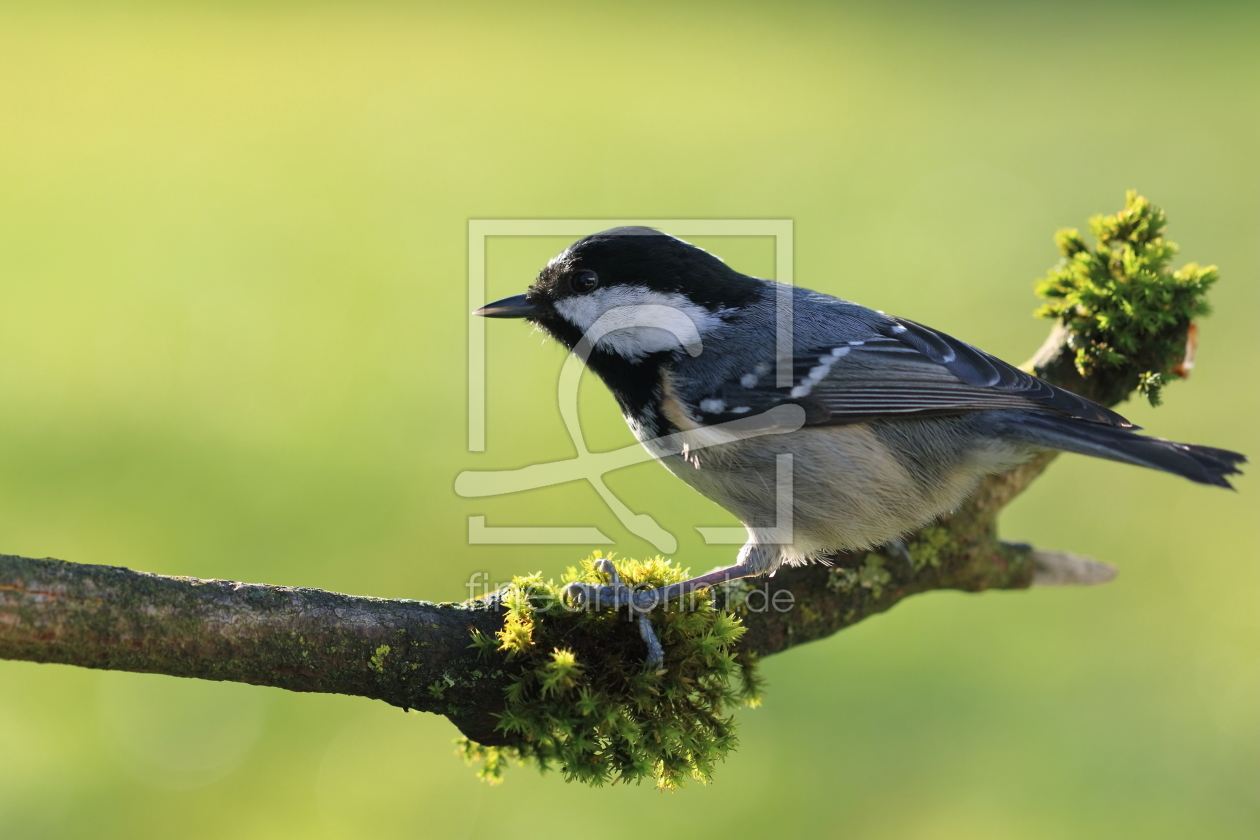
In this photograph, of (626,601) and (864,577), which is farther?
(864,577)

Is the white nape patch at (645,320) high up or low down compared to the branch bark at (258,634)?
up

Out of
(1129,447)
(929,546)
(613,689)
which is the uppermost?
(1129,447)

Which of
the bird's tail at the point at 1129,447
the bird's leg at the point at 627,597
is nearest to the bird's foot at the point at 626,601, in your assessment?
the bird's leg at the point at 627,597

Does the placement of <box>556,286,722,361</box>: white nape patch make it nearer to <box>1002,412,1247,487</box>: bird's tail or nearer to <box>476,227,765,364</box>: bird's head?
<box>476,227,765,364</box>: bird's head

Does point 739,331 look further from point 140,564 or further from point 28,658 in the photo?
point 140,564

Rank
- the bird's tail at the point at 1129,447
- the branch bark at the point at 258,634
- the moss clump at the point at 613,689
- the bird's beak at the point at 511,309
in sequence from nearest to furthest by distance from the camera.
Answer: the branch bark at the point at 258,634 → the moss clump at the point at 613,689 → the bird's tail at the point at 1129,447 → the bird's beak at the point at 511,309

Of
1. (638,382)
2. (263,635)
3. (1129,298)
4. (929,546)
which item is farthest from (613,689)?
(1129,298)

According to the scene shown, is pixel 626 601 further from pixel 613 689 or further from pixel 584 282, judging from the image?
pixel 584 282

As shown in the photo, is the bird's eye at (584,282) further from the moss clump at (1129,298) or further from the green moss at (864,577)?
the moss clump at (1129,298)
